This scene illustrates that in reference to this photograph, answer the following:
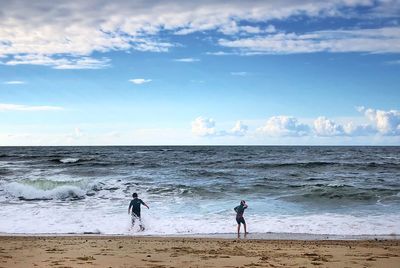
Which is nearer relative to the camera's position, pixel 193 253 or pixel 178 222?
pixel 193 253

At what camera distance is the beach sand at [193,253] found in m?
9.82

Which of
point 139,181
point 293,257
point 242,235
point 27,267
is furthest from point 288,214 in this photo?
point 139,181

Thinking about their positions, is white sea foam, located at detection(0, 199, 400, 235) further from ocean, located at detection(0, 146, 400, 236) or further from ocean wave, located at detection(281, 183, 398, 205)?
ocean wave, located at detection(281, 183, 398, 205)

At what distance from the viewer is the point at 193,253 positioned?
11078 mm

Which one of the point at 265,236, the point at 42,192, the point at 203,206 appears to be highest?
the point at 42,192

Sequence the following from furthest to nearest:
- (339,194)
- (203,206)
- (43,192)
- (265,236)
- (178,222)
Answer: (43,192), (339,194), (203,206), (178,222), (265,236)

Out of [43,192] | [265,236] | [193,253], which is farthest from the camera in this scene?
[43,192]

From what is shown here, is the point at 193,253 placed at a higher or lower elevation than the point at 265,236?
higher

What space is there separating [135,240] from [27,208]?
9.32 m

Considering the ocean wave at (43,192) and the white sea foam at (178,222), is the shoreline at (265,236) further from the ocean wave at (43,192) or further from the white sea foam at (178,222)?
the ocean wave at (43,192)

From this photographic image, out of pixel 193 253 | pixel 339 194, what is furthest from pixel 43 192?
pixel 193 253

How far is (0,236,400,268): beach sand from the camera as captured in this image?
32.2 feet

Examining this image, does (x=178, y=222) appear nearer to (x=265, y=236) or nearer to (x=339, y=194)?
(x=265, y=236)

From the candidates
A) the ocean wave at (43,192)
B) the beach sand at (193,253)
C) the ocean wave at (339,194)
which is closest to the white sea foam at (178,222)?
the beach sand at (193,253)
